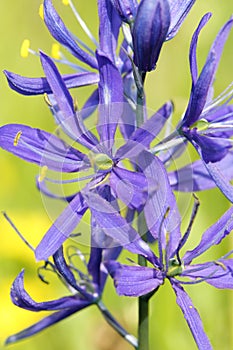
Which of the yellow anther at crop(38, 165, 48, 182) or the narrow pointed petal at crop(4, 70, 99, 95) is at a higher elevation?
the narrow pointed petal at crop(4, 70, 99, 95)

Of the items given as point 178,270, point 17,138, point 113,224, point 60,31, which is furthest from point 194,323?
point 60,31

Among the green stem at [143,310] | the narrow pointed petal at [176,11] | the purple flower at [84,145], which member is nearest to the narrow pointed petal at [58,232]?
the purple flower at [84,145]

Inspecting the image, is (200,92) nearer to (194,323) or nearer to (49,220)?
(194,323)

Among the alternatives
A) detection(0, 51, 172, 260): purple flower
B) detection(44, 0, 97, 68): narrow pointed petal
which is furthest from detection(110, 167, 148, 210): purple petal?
detection(44, 0, 97, 68): narrow pointed petal

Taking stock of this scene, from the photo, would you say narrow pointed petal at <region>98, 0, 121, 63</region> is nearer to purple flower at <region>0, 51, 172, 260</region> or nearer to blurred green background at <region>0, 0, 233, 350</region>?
purple flower at <region>0, 51, 172, 260</region>

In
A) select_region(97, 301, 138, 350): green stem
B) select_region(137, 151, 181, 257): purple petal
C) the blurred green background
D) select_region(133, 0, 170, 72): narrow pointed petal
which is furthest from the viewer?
the blurred green background

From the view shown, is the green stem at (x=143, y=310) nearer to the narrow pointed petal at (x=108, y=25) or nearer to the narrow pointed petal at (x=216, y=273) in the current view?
the narrow pointed petal at (x=216, y=273)
